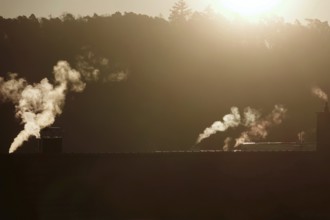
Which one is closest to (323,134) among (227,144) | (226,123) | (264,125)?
(227,144)

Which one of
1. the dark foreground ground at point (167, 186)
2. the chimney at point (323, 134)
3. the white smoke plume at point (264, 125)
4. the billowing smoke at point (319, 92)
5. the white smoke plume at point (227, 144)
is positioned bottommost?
the dark foreground ground at point (167, 186)

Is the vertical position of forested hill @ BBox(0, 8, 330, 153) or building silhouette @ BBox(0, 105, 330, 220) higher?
forested hill @ BBox(0, 8, 330, 153)

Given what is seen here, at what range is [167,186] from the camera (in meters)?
34.3

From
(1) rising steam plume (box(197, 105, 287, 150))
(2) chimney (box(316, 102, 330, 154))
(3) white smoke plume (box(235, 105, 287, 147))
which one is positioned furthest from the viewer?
(1) rising steam plume (box(197, 105, 287, 150))

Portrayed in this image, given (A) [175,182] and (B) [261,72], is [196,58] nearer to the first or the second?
(B) [261,72]

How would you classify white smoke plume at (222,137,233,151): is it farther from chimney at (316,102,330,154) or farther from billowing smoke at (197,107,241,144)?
chimney at (316,102,330,154)

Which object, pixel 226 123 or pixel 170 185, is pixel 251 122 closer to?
pixel 226 123

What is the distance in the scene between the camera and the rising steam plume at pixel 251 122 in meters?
75.6

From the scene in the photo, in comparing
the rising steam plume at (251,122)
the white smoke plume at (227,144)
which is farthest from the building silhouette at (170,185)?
the rising steam plume at (251,122)

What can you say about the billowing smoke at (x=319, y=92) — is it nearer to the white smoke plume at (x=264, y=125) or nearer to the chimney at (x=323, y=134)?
the white smoke plume at (x=264, y=125)

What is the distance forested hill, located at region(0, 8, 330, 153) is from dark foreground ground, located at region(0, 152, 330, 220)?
40.9 m

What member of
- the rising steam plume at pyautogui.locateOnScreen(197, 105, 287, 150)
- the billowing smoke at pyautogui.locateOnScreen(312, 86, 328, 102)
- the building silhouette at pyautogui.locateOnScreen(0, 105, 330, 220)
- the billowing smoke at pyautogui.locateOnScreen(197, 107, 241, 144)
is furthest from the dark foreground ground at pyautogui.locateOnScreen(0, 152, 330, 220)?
the billowing smoke at pyautogui.locateOnScreen(312, 86, 328, 102)

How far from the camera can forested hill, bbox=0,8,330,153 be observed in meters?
83.9

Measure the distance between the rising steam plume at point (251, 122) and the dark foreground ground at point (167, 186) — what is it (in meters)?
35.6
